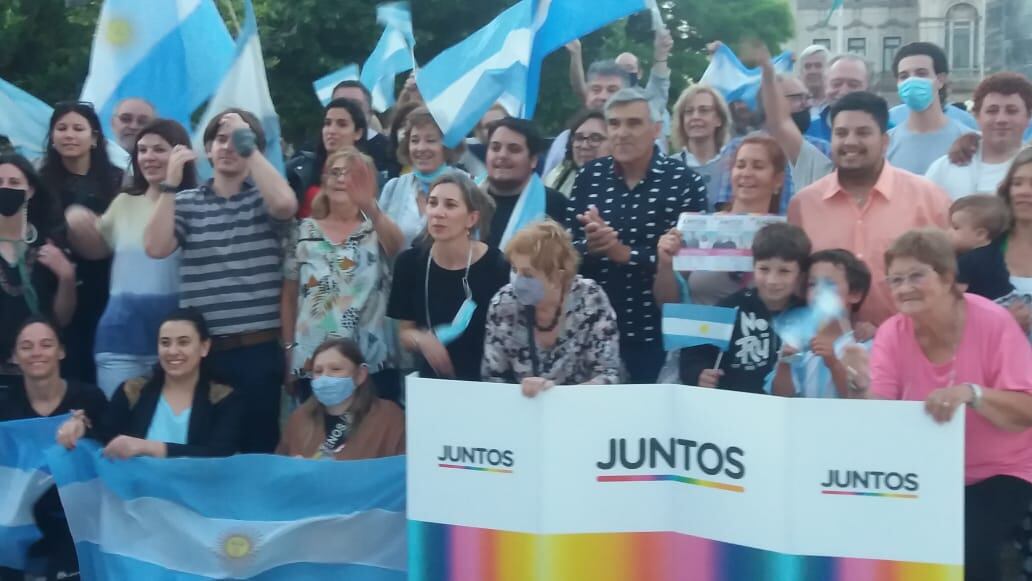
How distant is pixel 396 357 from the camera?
5.81 metres

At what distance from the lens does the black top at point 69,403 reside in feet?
18.4

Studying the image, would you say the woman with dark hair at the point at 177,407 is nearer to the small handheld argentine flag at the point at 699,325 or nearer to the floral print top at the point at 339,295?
the floral print top at the point at 339,295

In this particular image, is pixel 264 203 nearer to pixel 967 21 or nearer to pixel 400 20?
pixel 400 20

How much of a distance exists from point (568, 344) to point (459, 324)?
1.87 ft

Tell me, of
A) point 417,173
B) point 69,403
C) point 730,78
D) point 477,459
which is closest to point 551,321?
point 477,459

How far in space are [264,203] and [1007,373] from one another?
311cm

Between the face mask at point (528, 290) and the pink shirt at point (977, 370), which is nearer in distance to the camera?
the pink shirt at point (977, 370)

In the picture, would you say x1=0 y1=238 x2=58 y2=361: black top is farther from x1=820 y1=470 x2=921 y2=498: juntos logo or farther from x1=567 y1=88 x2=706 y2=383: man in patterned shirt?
x1=820 y1=470 x2=921 y2=498: juntos logo

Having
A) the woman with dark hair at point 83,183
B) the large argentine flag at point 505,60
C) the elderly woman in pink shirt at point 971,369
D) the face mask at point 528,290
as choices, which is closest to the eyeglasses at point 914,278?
the elderly woman in pink shirt at point 971,369

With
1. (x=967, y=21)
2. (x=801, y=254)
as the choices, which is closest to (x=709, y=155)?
(x=801, y=254)

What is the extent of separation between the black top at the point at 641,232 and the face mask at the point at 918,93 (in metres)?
1.48

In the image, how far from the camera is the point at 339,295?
5703 mm

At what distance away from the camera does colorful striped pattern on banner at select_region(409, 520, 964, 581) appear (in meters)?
4.12

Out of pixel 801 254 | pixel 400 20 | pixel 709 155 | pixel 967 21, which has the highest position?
pixel 967 21
